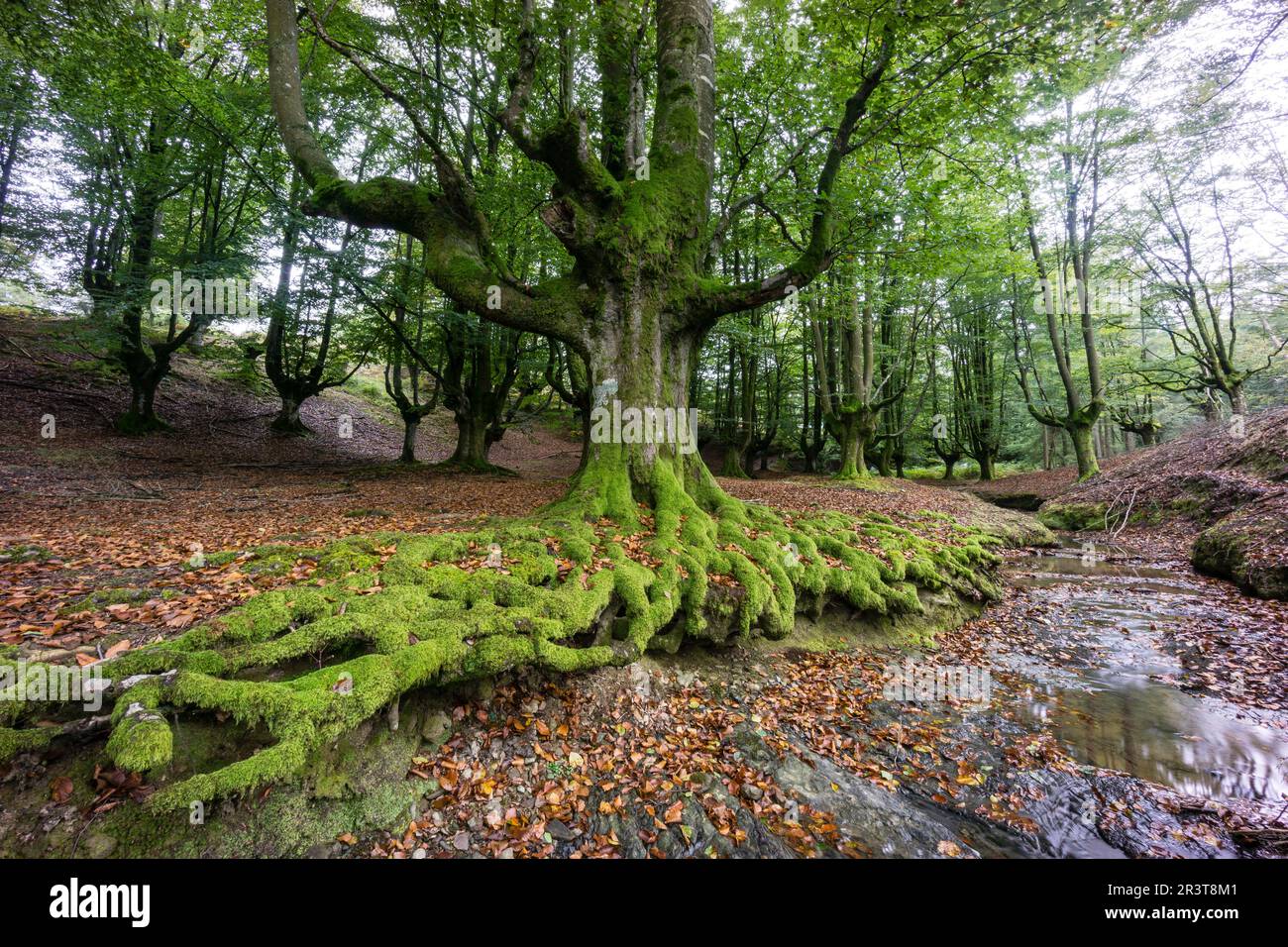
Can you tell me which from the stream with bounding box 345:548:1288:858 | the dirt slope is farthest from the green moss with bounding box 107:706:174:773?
the dirt slope

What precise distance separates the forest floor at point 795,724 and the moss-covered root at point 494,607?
364mm

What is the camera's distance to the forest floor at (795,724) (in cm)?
296

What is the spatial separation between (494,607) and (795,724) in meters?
2.82

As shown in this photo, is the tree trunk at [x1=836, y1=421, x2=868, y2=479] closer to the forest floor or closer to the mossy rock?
the mossy rock

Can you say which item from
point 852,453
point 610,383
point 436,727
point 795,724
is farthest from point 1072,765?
point 852,453

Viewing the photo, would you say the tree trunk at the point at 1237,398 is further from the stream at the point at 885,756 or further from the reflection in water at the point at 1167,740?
the reflection in water at the point at 1167,740

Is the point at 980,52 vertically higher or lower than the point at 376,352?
higher

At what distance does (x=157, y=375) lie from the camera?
569 inches

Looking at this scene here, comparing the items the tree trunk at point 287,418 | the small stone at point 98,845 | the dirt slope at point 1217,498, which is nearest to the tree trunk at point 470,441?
the tree trunk at point 287,418

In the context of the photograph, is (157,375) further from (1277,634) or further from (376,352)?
(1277,634)

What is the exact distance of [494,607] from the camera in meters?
3.74

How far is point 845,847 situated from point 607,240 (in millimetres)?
6542
